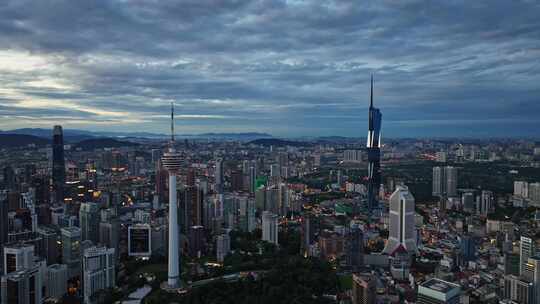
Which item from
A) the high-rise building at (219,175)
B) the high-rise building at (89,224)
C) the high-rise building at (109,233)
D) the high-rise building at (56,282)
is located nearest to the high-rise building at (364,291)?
the high-rise building at (56,282)

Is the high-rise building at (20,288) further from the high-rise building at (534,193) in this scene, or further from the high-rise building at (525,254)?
the high-rise building at (534,193)

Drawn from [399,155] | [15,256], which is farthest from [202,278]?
[399,155]

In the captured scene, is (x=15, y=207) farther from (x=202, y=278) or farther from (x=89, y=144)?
(x=89, y=144)

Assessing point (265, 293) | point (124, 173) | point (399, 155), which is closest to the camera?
point (265, 293)

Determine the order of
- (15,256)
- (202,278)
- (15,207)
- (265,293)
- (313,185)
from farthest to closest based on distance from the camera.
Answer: (313,185) < (15,207) < (202,278) < (15,256) < (265,293)

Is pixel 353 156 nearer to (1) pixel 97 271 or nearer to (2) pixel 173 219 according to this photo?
(2) pixel 173 219

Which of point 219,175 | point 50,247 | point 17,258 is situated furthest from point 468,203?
point 17,258
